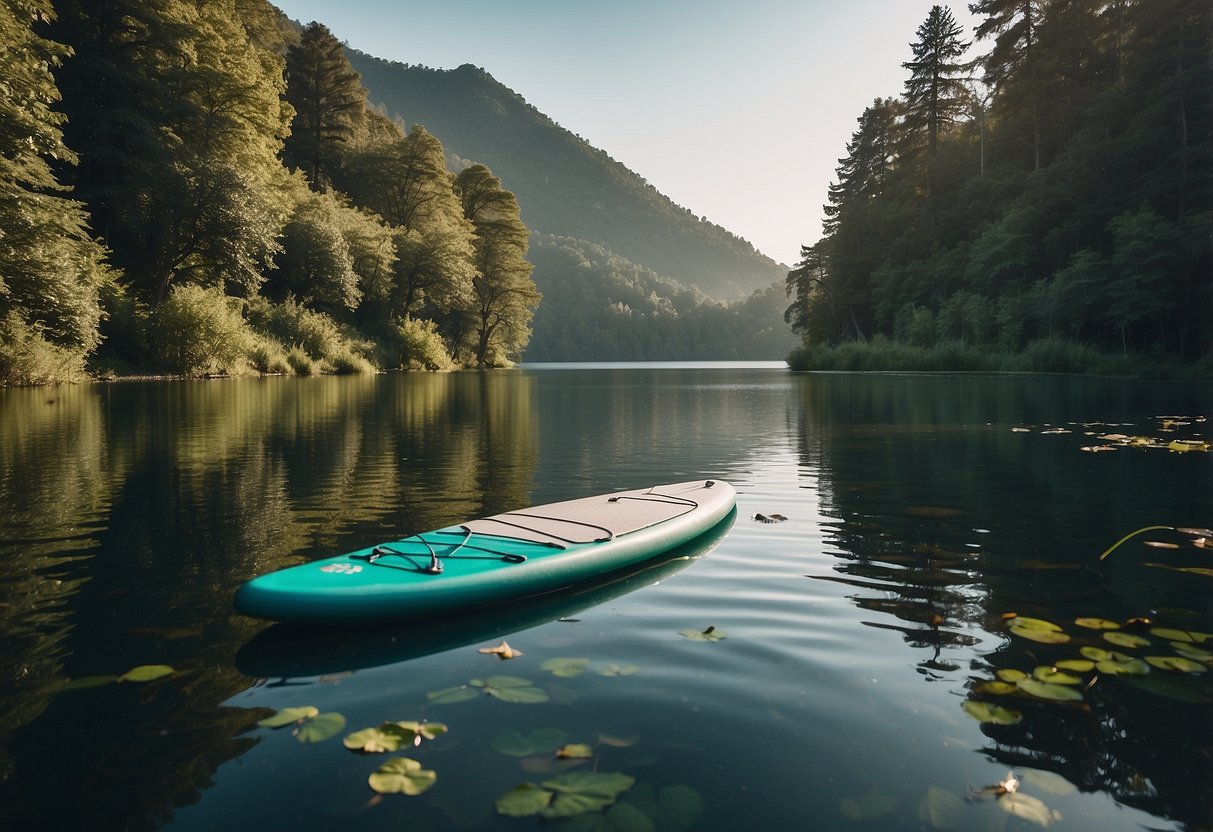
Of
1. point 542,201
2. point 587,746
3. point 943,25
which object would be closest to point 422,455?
point 587,746

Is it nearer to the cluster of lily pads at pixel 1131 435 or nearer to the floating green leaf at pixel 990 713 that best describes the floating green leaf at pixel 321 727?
the floating green leaf at pixel 990 713

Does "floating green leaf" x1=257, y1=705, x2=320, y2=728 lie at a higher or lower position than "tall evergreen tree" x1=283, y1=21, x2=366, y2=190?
lower

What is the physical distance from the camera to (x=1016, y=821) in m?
2.46

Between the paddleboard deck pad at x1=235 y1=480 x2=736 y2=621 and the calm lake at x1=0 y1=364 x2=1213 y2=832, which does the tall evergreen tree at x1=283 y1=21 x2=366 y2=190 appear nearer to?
the calm lake at x1=0 y1=364 x2=1213 y2=832

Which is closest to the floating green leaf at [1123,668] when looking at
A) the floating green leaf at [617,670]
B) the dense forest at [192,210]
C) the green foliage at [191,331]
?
the floating green leaf at [617,670]

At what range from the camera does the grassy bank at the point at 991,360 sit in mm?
30656

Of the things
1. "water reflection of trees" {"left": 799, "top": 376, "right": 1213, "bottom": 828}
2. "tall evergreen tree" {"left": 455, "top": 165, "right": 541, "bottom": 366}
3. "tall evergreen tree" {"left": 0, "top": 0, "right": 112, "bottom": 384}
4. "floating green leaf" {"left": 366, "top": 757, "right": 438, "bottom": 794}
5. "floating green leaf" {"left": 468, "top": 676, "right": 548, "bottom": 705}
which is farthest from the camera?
"tall evergreen tree" {"left": 455, "top": 165, "right": 541, "bottom": 366}

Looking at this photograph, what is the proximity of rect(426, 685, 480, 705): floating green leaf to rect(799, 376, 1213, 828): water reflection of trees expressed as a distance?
2.19 metres

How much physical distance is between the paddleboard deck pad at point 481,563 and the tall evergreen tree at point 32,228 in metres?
19.1

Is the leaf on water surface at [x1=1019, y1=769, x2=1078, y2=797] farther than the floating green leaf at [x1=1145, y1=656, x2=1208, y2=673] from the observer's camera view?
No

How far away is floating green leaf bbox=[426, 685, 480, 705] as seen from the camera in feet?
10.8

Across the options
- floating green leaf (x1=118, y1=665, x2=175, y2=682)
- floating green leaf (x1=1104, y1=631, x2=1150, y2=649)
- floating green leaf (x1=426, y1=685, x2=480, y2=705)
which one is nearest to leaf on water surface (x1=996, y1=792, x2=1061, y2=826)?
floating green leaf (x1=1104, y1=631, x2=1150, y2=649)

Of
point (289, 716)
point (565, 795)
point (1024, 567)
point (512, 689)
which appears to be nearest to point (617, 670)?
point (512, 689)

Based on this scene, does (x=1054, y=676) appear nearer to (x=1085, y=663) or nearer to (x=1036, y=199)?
(x=1085, y=663)
